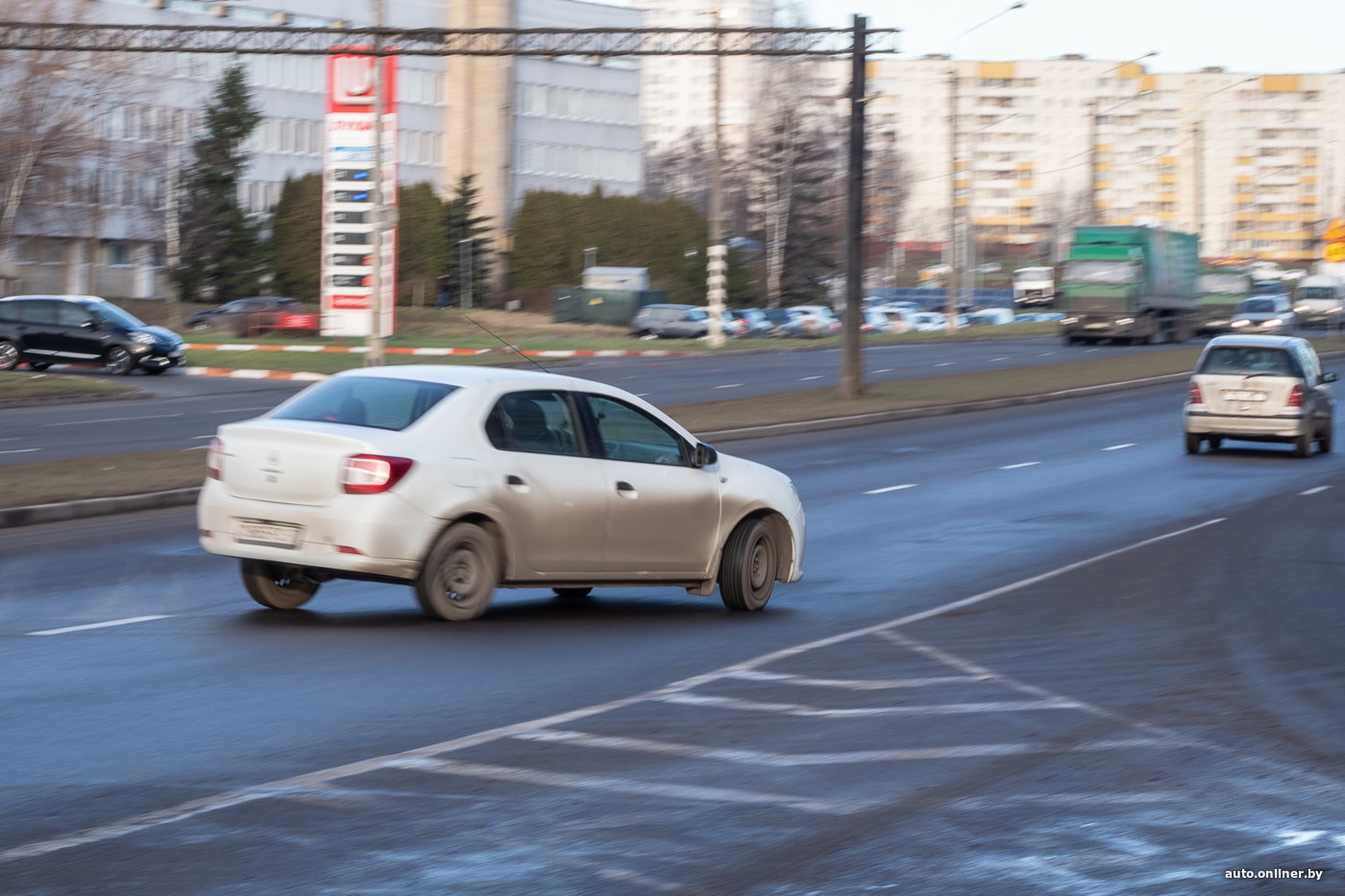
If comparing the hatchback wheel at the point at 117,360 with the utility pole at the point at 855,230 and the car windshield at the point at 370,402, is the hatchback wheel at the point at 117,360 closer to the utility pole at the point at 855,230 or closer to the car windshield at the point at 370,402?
the utility pole at the point at 855,230

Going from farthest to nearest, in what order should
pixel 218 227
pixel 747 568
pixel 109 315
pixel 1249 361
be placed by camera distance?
pixel 218 227, pixel 109 315, pixel 1249 361, pixel 747 568

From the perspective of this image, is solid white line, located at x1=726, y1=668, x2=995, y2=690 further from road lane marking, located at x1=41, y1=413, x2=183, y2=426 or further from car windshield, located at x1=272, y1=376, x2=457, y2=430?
road lane marking, located at x1=41, y1=413, x2=183, y2=426

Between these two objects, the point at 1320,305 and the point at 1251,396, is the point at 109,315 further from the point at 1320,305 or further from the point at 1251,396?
the point at 1320,305

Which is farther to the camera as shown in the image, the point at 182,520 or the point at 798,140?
the point at 798,140

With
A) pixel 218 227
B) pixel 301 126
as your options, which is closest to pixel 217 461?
pixel 218 227

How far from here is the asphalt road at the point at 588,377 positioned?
25.2m

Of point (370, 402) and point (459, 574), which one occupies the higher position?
point (370, 402)

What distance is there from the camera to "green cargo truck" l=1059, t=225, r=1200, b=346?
5875 centimetres

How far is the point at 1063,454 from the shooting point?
2634 centimetres

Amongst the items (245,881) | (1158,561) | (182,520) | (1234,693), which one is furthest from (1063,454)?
(245,881)

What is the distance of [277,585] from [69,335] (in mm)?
31773

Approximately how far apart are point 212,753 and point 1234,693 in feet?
15.9

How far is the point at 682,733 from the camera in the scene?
7.77 meters

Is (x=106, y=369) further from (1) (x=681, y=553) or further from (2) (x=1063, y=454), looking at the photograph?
(1) (x=681, y=553)
